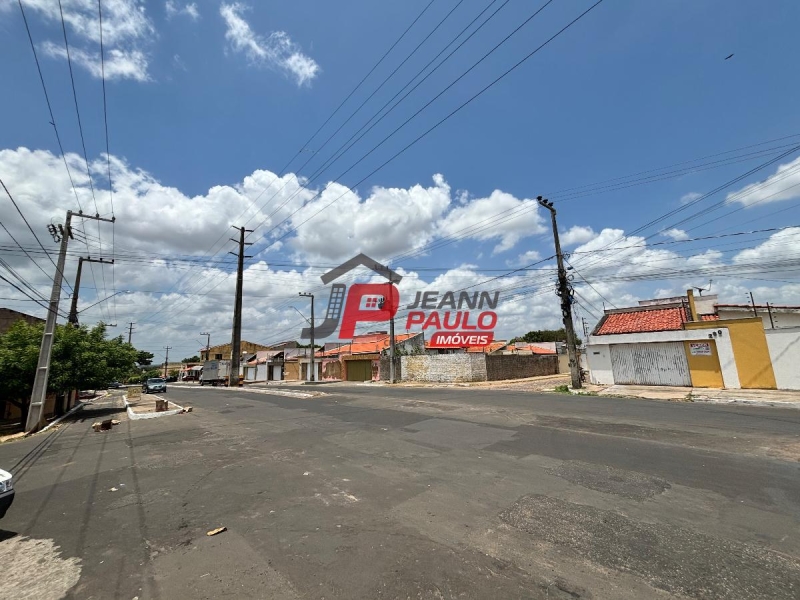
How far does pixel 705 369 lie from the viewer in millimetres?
18625

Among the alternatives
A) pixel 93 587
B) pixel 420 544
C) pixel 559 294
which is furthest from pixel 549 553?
pixel 559 294

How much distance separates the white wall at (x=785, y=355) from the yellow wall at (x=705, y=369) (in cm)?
202

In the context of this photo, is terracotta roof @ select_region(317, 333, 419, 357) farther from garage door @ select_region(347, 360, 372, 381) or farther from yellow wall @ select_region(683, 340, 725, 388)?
yellow wall @ select_region(683, 340, 725, 388)

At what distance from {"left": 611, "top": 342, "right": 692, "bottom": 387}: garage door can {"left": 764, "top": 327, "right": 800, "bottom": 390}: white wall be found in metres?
3.35

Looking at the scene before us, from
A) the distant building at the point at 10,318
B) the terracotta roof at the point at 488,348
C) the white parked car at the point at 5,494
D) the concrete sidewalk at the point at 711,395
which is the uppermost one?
the distant building at the point at 10,318

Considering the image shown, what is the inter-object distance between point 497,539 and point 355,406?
1264 centimetres

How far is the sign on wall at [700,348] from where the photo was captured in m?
18.5

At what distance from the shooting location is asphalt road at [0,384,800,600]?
3197 mm

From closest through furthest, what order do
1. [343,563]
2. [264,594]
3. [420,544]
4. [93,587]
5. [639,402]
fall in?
[264,594], [93,587], [343,563], [420,544], [639,402]

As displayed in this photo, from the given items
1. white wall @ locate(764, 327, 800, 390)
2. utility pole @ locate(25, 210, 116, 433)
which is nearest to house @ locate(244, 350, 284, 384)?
utility pole @ locate(25, 210, 116, 433)

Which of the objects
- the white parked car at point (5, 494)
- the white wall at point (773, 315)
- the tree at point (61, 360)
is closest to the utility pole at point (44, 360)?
the tree at point (61, 360)

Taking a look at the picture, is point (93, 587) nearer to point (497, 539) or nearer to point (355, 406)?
point (497, 539)

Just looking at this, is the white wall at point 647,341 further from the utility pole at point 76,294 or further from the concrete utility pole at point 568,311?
the utility pole at point 76,294

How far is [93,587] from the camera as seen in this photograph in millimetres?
3254
